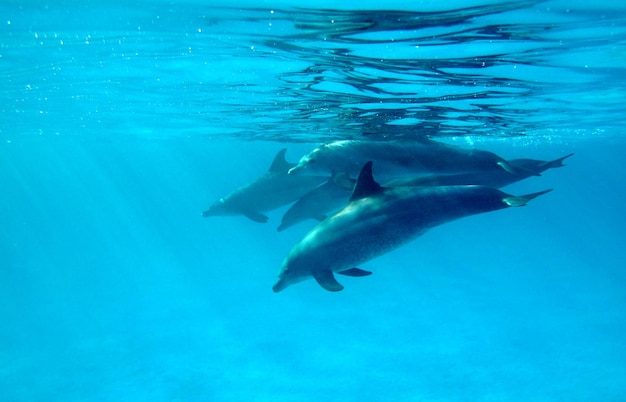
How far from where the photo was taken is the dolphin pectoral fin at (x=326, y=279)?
7254 millimetres

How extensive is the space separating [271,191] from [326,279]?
6.48m

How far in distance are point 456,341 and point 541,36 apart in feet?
51.3

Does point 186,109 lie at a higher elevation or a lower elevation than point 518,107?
higher

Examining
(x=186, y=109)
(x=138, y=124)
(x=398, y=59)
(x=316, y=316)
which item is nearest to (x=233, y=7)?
(x=398, y=59)

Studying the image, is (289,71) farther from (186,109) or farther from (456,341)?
(456,341)

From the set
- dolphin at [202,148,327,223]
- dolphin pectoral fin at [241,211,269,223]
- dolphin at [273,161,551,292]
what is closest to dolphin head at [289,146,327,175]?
dolphin at [202,148,327,223]

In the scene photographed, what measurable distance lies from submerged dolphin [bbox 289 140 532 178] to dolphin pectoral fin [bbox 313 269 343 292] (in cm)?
340

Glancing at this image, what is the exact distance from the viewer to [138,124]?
30.9 m

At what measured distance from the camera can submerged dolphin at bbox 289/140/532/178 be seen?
1055 cm

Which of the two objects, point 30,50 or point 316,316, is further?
point 316,316

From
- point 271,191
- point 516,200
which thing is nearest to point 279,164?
point 271,191

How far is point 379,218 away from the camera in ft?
24.3

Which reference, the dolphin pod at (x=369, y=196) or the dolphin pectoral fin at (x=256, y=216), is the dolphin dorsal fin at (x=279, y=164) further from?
the dolphin pectoral fin at (x=256, y=216)

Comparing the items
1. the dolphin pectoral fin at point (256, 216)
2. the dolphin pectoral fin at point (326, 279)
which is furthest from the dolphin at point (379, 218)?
the dolphin pectoral fin at point (256, 216)
